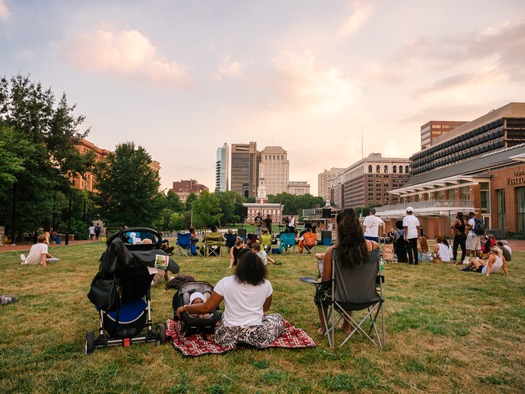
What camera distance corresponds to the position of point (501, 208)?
139 ft

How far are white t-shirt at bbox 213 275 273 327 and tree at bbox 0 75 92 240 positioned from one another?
83.8ft

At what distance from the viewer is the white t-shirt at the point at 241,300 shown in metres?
4.37

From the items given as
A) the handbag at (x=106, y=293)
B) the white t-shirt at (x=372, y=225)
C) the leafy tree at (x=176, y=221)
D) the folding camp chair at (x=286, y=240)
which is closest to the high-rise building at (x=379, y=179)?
→ the leafy tree at (x=176, y=221)

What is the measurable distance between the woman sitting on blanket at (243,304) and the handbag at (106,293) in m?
0.95

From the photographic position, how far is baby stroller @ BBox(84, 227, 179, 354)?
162 inches

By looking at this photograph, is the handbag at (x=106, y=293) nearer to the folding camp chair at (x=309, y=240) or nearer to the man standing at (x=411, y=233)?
the man standing at (x=411, y=233)

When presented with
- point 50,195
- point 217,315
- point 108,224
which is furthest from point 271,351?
point 108,224

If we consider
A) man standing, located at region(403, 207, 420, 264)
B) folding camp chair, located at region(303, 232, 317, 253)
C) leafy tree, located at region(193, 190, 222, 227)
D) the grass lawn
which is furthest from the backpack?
leafy tree, located at region(193, 190, 222, 227)

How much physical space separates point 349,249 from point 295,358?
1464 millimetres

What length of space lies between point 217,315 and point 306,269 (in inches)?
289

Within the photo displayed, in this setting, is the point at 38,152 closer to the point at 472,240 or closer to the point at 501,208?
the point at 472,240

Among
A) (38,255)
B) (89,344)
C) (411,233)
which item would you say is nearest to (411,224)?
(411,233)

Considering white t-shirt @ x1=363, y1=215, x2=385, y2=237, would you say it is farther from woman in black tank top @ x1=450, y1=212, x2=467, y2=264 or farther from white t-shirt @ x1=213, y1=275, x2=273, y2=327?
white t-shirt @ x1=213, y1=275, x2=273, y2=327

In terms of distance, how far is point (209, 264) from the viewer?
41.3 feet
